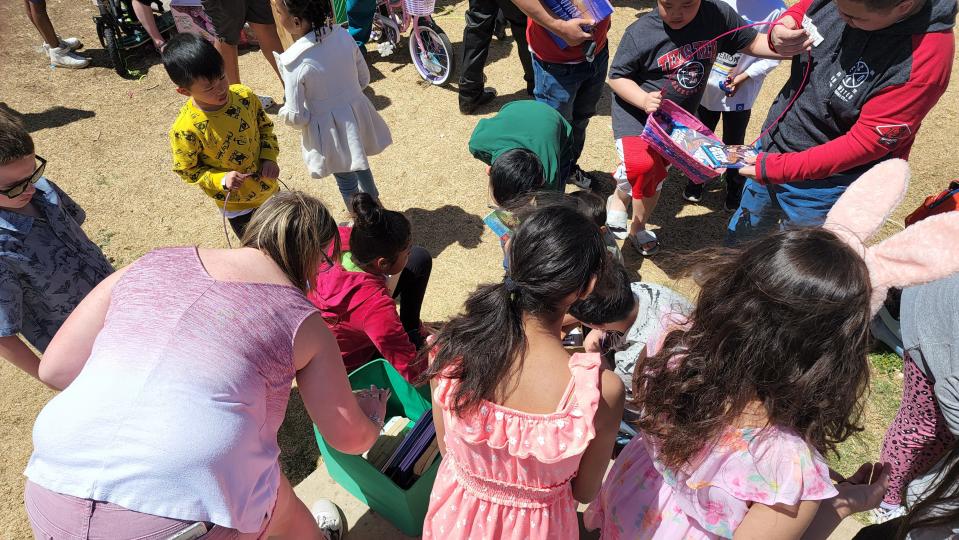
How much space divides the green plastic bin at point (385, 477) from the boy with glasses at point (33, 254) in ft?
4.05

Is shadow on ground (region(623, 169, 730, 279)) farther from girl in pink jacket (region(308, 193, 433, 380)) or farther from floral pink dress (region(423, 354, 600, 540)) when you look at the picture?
A: floral pink dress (region(423, 354, 600, 540))

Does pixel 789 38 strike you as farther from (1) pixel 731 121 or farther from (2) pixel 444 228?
(2) pixel 444 228

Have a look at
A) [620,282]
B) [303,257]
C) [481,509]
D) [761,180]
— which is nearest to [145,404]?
[303,257]

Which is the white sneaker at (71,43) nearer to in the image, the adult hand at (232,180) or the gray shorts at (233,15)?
the gray shorts at (233,15)

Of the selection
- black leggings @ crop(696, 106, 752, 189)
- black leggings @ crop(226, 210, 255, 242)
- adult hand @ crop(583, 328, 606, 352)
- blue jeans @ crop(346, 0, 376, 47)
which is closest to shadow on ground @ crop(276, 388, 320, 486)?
black leggings @ crop(226, 210, 255, 242)

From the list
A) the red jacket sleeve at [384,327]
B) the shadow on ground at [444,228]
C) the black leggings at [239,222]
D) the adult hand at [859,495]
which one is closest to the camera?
the adult hand at [859,495]

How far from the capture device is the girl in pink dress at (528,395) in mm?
1473

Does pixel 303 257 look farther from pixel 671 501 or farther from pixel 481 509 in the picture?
pixel 671 501

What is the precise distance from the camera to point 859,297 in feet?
4.47

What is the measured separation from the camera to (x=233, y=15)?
4859 mm

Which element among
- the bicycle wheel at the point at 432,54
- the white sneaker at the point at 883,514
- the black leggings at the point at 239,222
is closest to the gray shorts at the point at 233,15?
the bicycle wheel at the point at 432,54

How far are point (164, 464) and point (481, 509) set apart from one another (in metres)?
0.83

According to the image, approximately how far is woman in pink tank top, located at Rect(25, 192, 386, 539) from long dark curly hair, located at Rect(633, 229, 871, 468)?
1005 mm

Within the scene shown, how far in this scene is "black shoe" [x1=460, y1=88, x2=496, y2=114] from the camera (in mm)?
5359
